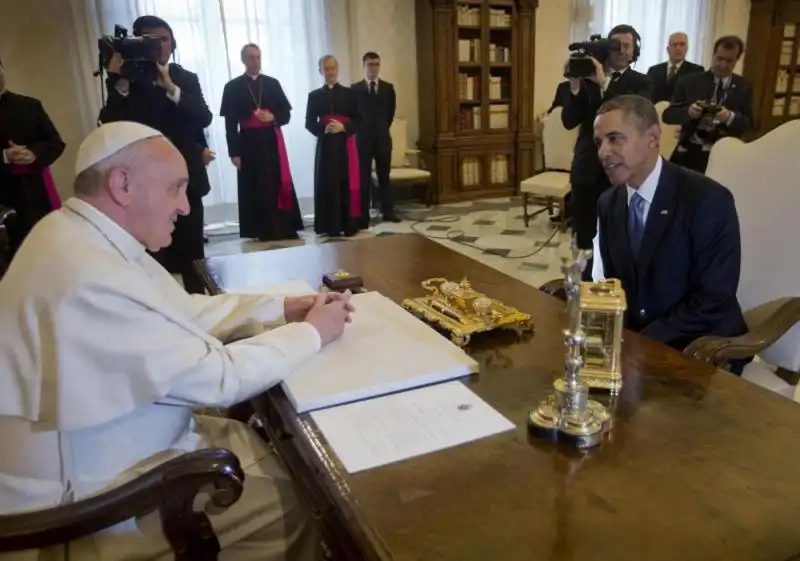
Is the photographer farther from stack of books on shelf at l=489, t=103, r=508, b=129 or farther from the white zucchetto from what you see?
the white zucchetto

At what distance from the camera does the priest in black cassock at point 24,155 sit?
391cm

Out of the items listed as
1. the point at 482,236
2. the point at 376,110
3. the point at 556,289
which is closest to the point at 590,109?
the point at 482,236

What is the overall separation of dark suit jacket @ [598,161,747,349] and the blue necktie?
0.02 metres

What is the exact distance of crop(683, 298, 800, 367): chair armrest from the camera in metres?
1.46

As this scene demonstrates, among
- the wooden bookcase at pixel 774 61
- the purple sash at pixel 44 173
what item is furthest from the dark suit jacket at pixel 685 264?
the wooden bookcase at pixel 774 61

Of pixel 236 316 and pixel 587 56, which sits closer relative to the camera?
pixel 236 316

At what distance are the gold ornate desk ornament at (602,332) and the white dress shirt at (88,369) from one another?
61 centimetres

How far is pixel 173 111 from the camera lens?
3674mm

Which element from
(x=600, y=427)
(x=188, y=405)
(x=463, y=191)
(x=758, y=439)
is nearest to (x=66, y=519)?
(x=188, y=405)

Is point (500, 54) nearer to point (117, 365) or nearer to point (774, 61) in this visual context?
point (774, 61)

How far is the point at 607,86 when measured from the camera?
3.79 m

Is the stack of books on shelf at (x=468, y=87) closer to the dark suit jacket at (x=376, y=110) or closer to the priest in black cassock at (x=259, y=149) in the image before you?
the dark suit jacket at (x=376, y=110)

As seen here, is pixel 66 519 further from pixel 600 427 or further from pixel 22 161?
pixel 22 161

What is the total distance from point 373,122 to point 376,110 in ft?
0.41
